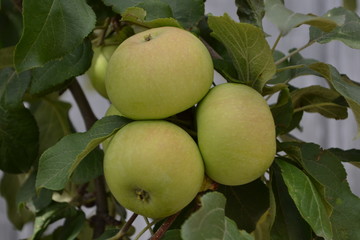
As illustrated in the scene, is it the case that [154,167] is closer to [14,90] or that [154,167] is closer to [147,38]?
[147,38]

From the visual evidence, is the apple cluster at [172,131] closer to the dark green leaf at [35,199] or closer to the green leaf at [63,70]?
the green leaf at [63,70]

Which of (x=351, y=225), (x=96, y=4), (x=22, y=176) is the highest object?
(x=96, y=4)

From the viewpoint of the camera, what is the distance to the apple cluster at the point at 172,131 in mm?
339

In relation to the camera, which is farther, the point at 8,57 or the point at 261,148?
the point at 8,57

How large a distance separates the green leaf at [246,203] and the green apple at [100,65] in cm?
15

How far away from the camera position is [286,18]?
34 cm

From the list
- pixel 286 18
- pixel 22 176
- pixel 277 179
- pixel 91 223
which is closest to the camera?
pixel 286 18

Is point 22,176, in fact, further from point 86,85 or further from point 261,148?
point 261,148

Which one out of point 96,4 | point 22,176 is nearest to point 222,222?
point 96,4

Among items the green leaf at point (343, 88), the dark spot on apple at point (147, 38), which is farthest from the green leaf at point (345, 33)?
the dark spot on apple at point (147, 38)

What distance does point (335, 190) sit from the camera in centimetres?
42

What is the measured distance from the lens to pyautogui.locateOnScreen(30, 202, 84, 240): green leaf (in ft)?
1.75

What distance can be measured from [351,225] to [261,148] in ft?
0.35

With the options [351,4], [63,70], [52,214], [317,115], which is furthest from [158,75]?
[317,115]
